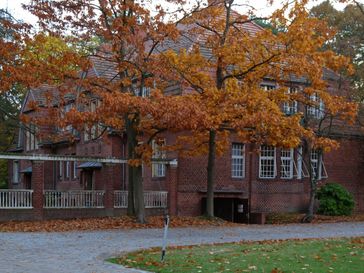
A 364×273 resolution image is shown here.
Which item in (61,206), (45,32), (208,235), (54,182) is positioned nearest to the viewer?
(208,235)

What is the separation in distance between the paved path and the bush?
25.8 feet

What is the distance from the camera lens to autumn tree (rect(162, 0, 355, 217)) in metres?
22.5

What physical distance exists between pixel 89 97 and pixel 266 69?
7.15 m

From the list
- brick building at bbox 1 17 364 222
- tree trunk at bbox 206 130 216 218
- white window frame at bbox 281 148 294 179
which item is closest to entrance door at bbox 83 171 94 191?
brick building at bbox 1 17 364 222

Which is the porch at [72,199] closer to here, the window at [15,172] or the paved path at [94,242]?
the paved path at [94,242]

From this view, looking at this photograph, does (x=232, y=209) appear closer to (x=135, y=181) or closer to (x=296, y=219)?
(x=296, y=219)

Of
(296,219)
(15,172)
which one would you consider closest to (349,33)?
(296,219)

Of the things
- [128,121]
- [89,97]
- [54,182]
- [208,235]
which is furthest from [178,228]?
[54,182]

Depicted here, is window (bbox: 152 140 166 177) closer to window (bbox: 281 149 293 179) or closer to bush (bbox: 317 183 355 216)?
window (bbox: 281 149 293 179)

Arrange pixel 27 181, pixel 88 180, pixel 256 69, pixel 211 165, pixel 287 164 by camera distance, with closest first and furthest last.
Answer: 1. pixel 256 69
2. pixel 211 165
3. pixel 287 164
4. pixel 88 180
5. pixel 27 181

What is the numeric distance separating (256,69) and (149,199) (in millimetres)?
8650

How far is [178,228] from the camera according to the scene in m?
22.2

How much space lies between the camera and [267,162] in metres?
33.8

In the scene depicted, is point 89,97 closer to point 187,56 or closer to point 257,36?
point 187,56
